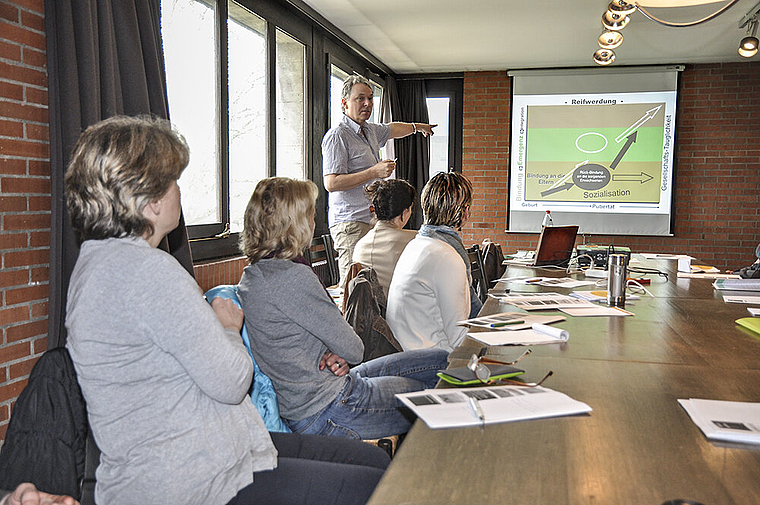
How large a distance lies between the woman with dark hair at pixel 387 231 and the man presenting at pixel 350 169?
1.12 meters

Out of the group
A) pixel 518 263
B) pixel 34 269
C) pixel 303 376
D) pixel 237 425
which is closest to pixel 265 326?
pixel 303 376

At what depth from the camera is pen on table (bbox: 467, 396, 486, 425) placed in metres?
1.23

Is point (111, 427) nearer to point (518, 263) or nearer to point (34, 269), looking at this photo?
point (34, 269)

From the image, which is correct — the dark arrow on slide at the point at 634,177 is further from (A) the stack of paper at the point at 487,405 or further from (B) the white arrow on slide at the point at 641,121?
(A) the stack of paper at the point at 487,405

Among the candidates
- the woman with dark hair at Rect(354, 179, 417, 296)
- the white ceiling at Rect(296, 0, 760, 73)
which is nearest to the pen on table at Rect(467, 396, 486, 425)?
the woman with dark hair at Rect(354, 179, 417, 296)

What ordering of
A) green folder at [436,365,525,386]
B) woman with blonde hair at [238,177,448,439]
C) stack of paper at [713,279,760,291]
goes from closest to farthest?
green folder at [436,365,525,386]
woman with blonde hair at [238,177,448,439]
stack of paper at [713,279,760,291]

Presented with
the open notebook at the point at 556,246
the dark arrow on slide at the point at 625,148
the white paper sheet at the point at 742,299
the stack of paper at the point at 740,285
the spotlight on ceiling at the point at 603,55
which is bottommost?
the white paper sheet at the point at 742,299

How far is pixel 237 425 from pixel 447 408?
44 centimetres

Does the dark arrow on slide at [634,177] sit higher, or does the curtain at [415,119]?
the curtain at [415,119]

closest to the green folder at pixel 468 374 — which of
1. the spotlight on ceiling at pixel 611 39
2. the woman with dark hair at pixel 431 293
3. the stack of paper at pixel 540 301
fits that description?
the woman with dark hair at pixel 431 293

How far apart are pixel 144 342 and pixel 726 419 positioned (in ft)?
3.69

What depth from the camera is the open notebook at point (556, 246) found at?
404cm

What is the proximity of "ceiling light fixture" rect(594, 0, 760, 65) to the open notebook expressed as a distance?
1.18 meters

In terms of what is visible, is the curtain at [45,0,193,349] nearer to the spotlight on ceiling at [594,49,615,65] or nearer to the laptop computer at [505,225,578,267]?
the laptop computer at [505,225,578,267]
